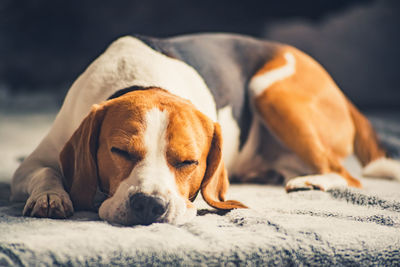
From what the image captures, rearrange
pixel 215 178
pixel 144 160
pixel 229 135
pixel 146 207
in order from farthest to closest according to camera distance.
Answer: pixel 229 135 → pixel 215 178 → pixel 144 160 → pixel 146 207

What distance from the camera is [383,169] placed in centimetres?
271

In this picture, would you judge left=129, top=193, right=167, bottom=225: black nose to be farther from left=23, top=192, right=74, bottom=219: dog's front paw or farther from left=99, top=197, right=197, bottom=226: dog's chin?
left=23, top=192, right=74, bottom=219: dog's front paw

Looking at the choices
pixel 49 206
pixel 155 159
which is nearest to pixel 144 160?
pixel 155 159

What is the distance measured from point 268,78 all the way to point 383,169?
829 mm

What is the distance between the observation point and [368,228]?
150 centimetres

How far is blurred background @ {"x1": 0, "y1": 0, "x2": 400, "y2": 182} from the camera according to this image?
4.99 m

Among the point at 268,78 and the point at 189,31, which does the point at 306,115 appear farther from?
the point at 189,31

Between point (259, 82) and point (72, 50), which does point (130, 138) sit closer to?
point (259, 82)

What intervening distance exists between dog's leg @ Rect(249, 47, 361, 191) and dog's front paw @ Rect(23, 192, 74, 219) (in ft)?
3.49

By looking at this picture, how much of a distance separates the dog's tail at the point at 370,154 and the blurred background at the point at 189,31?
78.3 inches

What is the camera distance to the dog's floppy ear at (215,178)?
1.78 metres

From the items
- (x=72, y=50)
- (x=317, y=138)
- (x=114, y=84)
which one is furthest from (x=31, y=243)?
(x=72, y=50)

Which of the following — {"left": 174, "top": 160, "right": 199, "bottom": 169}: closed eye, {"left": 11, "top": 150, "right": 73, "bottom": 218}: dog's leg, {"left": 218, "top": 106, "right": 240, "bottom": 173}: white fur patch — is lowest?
{"left": 218, "top": 106, "right": 240, "bottom": 173}: white fur patch

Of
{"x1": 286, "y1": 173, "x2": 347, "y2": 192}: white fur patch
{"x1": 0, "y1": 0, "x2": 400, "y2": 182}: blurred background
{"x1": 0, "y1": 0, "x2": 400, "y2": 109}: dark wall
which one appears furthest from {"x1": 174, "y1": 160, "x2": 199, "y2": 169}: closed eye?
{"x1": 0, "y1": 0, "x2": 400, "y2": 109}: dark wall
